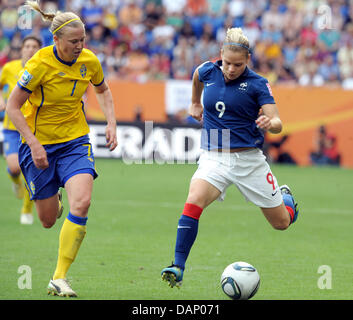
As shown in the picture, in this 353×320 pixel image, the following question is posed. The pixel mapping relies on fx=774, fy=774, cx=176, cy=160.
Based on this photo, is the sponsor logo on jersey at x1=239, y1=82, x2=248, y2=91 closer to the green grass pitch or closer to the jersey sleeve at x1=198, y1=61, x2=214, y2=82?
the jersey sleeve at x1=198, y1=61, x2=214, y2=82

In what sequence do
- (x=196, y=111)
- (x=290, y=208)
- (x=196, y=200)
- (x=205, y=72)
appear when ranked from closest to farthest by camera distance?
(x=196, y=200)
(x=205, y=72)
(x=196, y=111)
(x=290, y=208)

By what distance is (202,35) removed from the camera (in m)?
24.1

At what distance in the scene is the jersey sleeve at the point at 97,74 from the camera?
274 inches

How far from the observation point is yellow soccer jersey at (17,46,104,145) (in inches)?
258

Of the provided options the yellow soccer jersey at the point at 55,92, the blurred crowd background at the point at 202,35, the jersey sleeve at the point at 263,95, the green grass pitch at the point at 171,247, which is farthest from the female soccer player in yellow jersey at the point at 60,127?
the blurred crowd background at the point at 202,35

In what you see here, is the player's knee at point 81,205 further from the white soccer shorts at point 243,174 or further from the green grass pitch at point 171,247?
the white soccer shorts at point 243,174

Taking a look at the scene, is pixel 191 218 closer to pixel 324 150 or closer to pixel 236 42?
pixel 236 42

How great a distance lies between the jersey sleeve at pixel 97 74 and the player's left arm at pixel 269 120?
1524 millimetres

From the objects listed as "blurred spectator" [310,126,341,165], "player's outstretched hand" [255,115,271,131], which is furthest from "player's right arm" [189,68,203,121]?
"blurred spectator" [310,126,341,165]

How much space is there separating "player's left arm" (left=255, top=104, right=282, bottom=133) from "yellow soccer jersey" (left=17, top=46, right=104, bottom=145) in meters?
1.58

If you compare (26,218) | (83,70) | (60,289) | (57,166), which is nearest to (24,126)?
(57,166)

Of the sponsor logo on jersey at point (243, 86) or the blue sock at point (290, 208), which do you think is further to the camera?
the blue sock at point (290, 208)

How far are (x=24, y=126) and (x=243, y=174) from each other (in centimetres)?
198

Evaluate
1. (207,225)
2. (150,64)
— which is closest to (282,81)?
(150,64)
